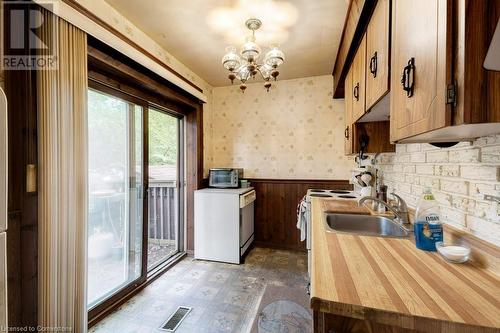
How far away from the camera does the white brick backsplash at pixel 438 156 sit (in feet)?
3.84

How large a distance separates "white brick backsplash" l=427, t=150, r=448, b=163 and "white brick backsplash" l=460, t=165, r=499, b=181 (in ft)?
0.48

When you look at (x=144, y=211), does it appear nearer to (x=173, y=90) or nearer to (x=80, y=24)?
(x=173, y=90)

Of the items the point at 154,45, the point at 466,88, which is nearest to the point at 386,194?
the point at 466,88

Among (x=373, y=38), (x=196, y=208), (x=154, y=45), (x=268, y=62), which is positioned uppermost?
(x=154, y=45)

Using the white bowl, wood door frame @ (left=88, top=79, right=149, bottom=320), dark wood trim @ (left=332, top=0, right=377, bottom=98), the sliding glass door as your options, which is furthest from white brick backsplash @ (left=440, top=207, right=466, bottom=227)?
wood door frame @ (left=88, top=79, right=149, bottom=320)

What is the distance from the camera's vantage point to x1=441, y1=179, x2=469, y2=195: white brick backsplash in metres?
1.02

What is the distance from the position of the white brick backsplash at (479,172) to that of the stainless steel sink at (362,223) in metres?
0.62

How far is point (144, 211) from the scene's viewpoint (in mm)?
2449

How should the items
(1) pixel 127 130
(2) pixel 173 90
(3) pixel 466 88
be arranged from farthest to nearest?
(2) pixel 173 90, (1) pixel 127 130, (3) pixel 466 88

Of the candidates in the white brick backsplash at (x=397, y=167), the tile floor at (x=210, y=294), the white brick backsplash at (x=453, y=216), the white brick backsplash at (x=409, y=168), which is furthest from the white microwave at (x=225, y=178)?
the white brick backsplash at (x=453, y=216)

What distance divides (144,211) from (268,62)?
1944 millimetres

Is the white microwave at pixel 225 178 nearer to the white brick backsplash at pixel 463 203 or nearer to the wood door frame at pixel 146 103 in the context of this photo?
the wood door frame at pixel 146 103

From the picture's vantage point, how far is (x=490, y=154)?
88 cm

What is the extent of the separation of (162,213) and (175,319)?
1.80 m
